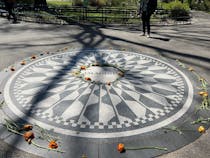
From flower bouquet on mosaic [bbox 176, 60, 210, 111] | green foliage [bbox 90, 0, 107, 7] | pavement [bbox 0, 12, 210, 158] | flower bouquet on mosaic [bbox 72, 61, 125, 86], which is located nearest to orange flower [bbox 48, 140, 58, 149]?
pavement [bbox 0, 12, 210, 158]

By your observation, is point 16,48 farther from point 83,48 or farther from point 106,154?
point 106,154

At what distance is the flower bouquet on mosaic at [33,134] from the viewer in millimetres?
3848

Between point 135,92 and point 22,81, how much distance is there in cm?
278

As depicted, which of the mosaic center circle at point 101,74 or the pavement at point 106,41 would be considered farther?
the pavement at point 106,41

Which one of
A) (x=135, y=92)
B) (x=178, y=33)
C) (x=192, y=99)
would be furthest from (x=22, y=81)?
(x=178, y=33)

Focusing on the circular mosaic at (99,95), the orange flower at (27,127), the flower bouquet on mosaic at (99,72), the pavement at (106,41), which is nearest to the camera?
the orange flower at (27,127)

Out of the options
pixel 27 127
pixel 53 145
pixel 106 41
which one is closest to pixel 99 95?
pixel 27 127

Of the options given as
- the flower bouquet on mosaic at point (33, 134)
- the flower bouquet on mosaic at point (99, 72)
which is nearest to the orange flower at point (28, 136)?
the flower bouquet on mosaic at point (33, 134)

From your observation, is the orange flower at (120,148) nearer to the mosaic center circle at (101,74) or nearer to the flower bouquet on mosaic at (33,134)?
the flower bouquet on mosaic at (33,134)

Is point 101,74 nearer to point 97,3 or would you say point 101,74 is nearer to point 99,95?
point 99,95

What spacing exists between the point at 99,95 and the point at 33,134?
1.78 m

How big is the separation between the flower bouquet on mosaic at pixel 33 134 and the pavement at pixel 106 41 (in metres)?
0.57

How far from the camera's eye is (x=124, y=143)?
3.98 meters

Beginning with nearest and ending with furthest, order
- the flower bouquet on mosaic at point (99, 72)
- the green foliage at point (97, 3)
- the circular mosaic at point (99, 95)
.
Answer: the circular mosaic at point (99, 95)
the flower bouquet on mosaic at point (99, 72)
the green foliage at point (97, 3)
